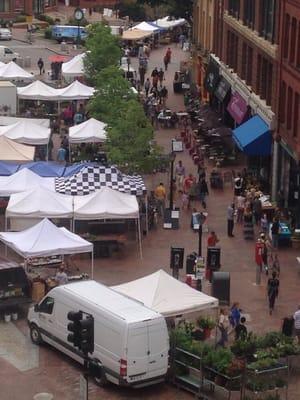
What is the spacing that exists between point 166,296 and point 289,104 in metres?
16.4

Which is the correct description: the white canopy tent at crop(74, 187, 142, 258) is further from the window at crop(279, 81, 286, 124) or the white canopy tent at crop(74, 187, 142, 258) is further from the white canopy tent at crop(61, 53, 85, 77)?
the white canopy tent at crop(61, 53, 85, 77)

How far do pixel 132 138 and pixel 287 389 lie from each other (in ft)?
63.9

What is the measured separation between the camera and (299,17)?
40.2 m

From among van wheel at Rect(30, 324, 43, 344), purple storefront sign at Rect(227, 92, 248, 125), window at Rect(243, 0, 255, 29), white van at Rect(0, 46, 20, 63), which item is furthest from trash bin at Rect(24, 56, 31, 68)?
van wheel at Rect(30, 324, 43, 344)

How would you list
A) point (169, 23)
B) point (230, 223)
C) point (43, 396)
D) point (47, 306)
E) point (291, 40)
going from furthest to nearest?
point (169, 23) → point (291, 40) → point (230, 223) → point (47, 306) → point (43, 396)

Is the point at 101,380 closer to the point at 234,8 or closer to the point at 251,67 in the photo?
the point at 251,67

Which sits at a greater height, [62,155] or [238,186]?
[238,186]

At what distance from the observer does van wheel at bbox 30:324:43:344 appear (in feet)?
91.1

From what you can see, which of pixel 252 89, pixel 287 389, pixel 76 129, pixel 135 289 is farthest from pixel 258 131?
pixel 287 389

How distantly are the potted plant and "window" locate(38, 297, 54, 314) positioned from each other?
3.82 m

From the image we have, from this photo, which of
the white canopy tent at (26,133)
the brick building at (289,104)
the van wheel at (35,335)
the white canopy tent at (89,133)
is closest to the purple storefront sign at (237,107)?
the white canopy tent at (89,133)

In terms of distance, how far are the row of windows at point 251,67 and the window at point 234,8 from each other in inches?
41.6

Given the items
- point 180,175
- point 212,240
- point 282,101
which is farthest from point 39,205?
point 282,101

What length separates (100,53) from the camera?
6322cm
